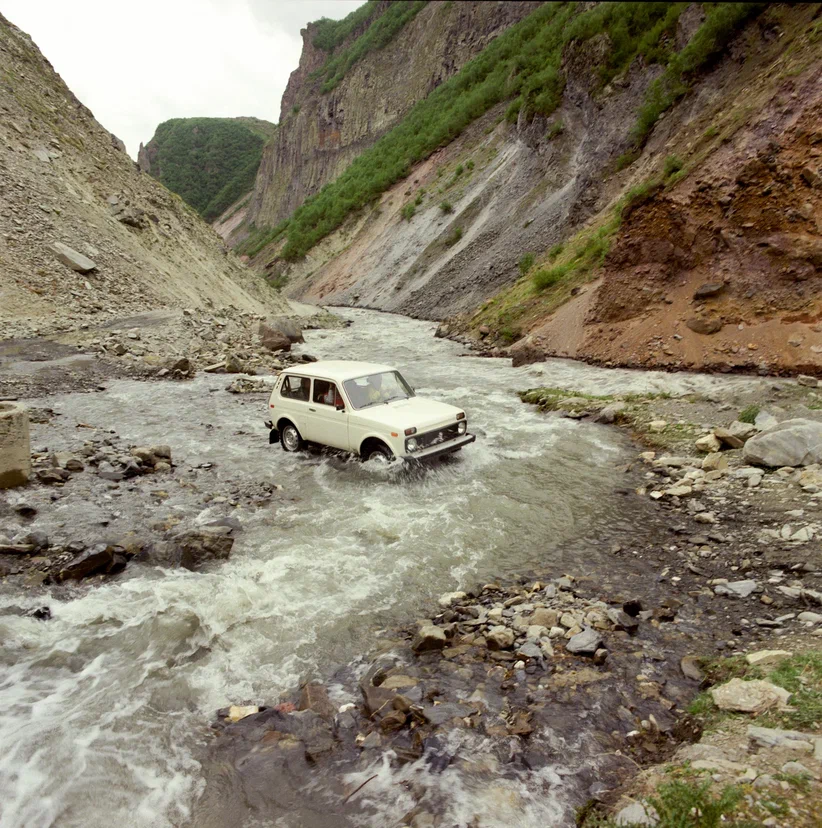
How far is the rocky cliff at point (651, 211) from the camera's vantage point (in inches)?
592

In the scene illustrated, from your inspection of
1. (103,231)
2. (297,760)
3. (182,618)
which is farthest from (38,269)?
(297,760)

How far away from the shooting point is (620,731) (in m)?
4.38

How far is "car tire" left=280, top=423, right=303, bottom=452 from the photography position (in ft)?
37.7

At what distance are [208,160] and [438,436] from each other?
149855 mm

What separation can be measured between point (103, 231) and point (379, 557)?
2616cm

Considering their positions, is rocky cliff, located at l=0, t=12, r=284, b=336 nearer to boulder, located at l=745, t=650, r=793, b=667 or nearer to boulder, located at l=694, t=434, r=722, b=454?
boulder, located at l=694, t=434, r=722, b=454

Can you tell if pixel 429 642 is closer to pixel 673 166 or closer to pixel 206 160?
pixel 673 166

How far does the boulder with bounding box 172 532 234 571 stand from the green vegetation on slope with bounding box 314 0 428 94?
286 ft

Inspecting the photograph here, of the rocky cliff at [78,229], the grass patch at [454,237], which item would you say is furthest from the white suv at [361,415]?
the grass patch at [454,237]

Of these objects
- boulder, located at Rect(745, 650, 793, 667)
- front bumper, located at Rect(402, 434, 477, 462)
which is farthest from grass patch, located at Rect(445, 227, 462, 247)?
boulder, located at Rect(745, 650, 793, 667)

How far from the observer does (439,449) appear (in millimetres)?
9891

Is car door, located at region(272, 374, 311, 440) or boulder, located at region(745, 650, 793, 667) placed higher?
car door, located at region(272, 374, 311, 440)

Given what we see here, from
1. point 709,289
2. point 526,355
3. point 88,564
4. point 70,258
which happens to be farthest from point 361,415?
point 70,258

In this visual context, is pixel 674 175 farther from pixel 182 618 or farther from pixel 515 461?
pixel 182 618
